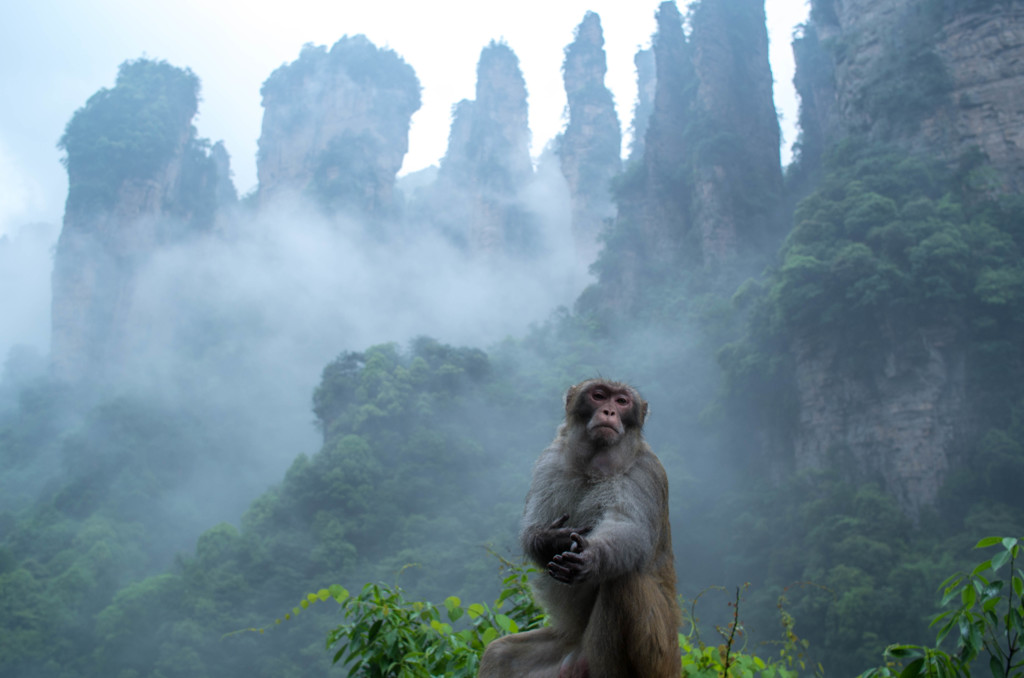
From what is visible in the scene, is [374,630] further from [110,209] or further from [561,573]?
[110,209]

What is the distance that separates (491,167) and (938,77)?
34617 mm

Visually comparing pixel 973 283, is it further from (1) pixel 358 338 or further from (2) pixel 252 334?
(2) pixel 252 334

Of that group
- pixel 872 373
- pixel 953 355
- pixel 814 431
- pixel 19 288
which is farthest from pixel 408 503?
pixel 19 288

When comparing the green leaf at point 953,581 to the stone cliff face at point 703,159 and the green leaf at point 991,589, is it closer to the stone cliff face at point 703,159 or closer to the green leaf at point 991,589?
the green leaf at point 991,589

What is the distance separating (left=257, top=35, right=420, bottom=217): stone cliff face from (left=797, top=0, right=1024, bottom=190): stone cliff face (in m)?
35.6

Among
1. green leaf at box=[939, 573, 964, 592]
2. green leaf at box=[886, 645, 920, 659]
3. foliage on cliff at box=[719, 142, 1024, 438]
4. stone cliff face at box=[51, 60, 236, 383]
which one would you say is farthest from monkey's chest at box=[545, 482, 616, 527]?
stone cliff face at box=[51, 60, 236, 383]

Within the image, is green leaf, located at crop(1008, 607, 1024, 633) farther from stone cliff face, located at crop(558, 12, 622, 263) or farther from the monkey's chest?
stone cliff face, located at crop(558, 12, 622, 263)

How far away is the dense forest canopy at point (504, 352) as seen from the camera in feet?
72.6

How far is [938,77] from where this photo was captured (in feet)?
86.5

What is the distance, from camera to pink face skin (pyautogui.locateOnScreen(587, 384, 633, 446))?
297cm

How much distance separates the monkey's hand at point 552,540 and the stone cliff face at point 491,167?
5451 cm

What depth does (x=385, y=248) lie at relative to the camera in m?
57.9

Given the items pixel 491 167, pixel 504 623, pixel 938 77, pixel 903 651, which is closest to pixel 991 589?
pixel 903 651

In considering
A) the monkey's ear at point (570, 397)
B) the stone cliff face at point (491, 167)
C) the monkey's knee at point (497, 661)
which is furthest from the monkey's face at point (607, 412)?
the stone cliff face at point (491, 167)
